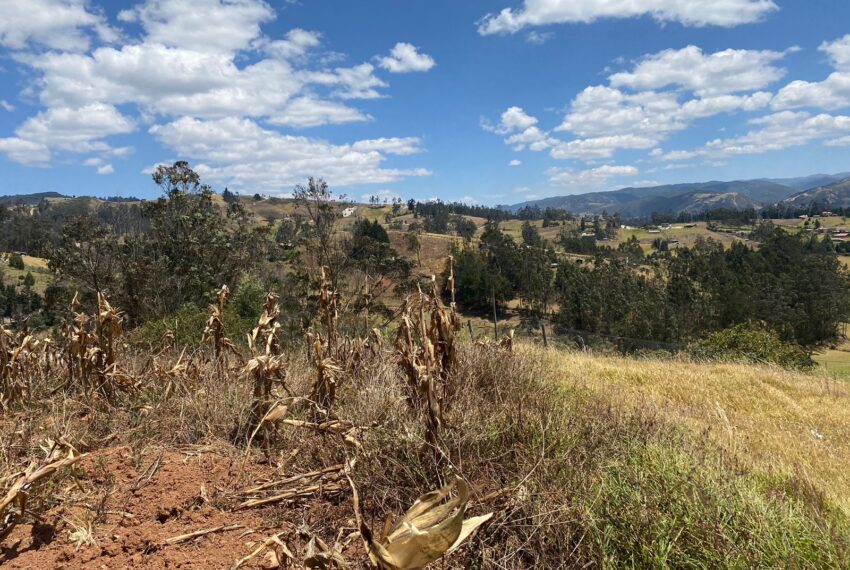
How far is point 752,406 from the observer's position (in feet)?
22.3

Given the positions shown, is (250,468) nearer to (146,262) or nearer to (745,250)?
(146,262)

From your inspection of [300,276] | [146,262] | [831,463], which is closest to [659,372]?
[831,463]

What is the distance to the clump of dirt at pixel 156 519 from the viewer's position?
6.66ft

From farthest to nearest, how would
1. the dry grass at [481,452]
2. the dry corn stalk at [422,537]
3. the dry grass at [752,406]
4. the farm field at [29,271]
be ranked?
the farm field at [29,271], the dry grass at [752,406], the dry grass at [481,452], the dry corn stalk at [422,537]

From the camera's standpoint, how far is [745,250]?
68.5m

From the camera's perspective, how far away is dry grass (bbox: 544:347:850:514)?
13.6ft

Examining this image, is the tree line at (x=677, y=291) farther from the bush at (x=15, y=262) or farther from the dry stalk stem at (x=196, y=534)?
the bush at (x=15, y=262)

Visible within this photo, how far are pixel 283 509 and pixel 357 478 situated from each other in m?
0.37

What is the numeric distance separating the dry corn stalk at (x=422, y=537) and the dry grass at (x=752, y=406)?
2.96 meters

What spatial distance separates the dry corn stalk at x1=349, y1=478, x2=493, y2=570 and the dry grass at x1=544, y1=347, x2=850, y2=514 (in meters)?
2.96

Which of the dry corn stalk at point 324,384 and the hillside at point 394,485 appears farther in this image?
the dry corn stalk at point 324,384

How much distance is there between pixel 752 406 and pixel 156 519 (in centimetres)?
712

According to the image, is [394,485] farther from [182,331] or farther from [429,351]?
[182,331]

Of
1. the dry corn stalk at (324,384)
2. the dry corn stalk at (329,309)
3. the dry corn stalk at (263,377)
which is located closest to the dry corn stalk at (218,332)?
the dry corn stalk at (329,309)
